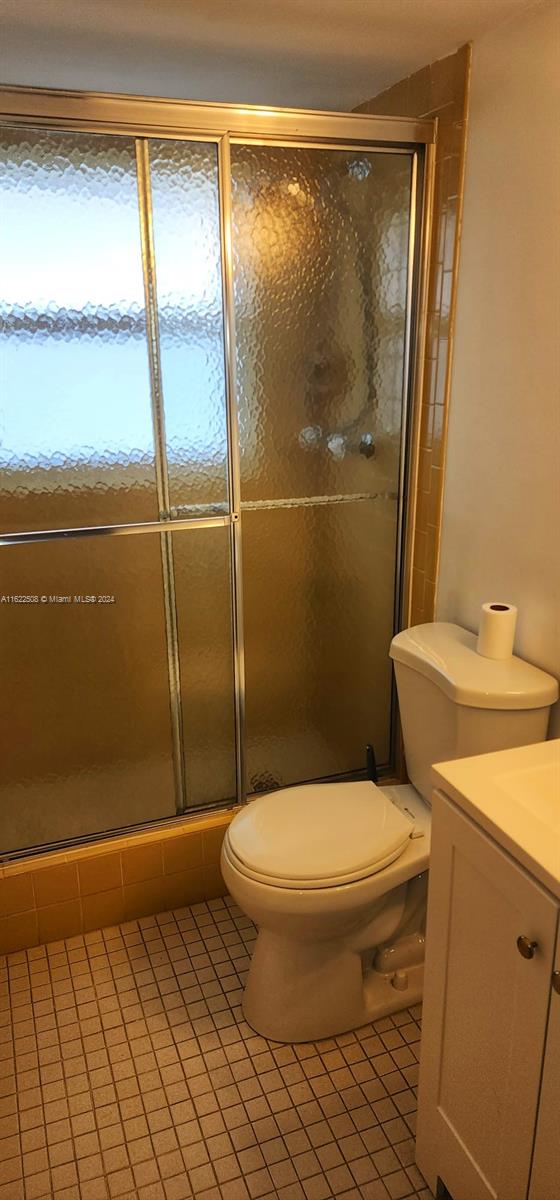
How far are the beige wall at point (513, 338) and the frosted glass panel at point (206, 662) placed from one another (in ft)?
2.04

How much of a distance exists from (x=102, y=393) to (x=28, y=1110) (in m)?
1.50

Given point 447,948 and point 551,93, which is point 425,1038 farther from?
point 551,93

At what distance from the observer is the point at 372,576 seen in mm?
2295

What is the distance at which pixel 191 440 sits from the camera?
77.2 inches

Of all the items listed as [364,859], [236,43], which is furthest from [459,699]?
[236,43]

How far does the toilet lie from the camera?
5.51 ft

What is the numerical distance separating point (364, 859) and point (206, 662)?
679 millimetres

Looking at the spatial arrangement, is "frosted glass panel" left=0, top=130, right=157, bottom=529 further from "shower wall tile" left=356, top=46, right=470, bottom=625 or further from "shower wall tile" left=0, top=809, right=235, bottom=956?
"shower wall tile" left=0, top=809, right=235, bottom=956

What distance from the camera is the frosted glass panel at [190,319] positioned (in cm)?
180

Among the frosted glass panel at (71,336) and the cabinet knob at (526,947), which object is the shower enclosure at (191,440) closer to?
the frosted glass panel at (71,336)

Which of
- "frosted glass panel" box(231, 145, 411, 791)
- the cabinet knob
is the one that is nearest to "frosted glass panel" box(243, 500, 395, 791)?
"frosted glass panel" box(231, 145, 411, 791)

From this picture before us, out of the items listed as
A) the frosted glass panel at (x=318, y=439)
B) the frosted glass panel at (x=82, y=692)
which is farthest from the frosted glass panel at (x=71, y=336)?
the frosted glass panel at (x=318, y=439)

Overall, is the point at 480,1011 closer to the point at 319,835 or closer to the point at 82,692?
the point at 319,835

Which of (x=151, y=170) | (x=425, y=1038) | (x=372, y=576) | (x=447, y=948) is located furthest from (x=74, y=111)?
(x=425, y=1038)
